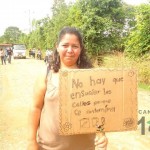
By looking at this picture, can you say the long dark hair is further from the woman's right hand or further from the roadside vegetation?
the roadside vegetation

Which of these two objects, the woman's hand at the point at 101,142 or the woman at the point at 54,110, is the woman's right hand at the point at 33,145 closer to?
the woman at the point at 54,110

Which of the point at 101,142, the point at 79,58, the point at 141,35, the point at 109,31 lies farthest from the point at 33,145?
the point at 109,31

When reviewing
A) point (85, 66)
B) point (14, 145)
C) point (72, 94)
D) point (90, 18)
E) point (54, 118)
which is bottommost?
point (14, 145)

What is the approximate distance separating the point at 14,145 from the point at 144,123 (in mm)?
2817

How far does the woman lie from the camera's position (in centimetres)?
239

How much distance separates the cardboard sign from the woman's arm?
0.49ft

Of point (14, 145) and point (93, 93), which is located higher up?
point (93, 93)

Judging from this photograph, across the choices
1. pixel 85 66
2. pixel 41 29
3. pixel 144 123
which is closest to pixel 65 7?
pixel 41 29

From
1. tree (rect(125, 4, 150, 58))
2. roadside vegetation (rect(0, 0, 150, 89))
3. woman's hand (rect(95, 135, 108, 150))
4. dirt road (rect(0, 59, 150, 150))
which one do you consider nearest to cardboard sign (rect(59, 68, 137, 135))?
woman's hand (rect(95, 135, 108, 150))

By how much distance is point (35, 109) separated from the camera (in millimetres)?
2473

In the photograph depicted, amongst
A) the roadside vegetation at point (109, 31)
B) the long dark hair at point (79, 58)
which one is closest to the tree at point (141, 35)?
the roadside vegetation at point (109, 31)

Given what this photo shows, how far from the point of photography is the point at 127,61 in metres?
15.7

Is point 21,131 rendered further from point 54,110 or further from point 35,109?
point 54,110

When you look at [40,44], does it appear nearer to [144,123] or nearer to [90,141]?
[144,123]
